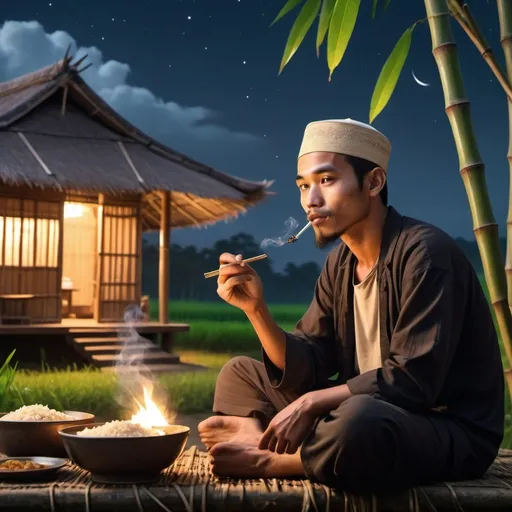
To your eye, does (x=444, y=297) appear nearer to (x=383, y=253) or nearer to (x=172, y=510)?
(x=383, y=253)

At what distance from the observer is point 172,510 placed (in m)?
2.04

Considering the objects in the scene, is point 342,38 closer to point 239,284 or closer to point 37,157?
point 239,284

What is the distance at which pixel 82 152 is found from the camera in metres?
8.80

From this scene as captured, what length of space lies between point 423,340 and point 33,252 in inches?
290

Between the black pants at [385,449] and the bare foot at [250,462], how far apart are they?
101 mm

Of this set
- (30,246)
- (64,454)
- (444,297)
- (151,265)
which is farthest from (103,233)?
(151,265)

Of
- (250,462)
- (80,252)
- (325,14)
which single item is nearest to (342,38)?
(325,14)

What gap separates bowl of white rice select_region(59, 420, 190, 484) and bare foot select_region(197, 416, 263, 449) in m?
0.26

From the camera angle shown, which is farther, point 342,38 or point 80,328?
point 80,328

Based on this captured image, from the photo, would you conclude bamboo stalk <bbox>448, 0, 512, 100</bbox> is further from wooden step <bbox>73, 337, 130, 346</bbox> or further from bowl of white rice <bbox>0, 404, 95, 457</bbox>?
wooden step <bbox>73, 337, 130, 346</bbox>

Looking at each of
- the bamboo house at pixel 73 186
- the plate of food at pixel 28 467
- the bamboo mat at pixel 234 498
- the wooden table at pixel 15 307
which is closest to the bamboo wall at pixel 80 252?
the bamboo house at pixel 73 186

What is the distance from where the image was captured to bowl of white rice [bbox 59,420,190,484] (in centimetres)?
210

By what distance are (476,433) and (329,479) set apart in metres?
0.45

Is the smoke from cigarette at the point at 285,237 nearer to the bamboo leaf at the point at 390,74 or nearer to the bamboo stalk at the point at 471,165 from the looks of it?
the bamboo stalk at the point at 471,165
